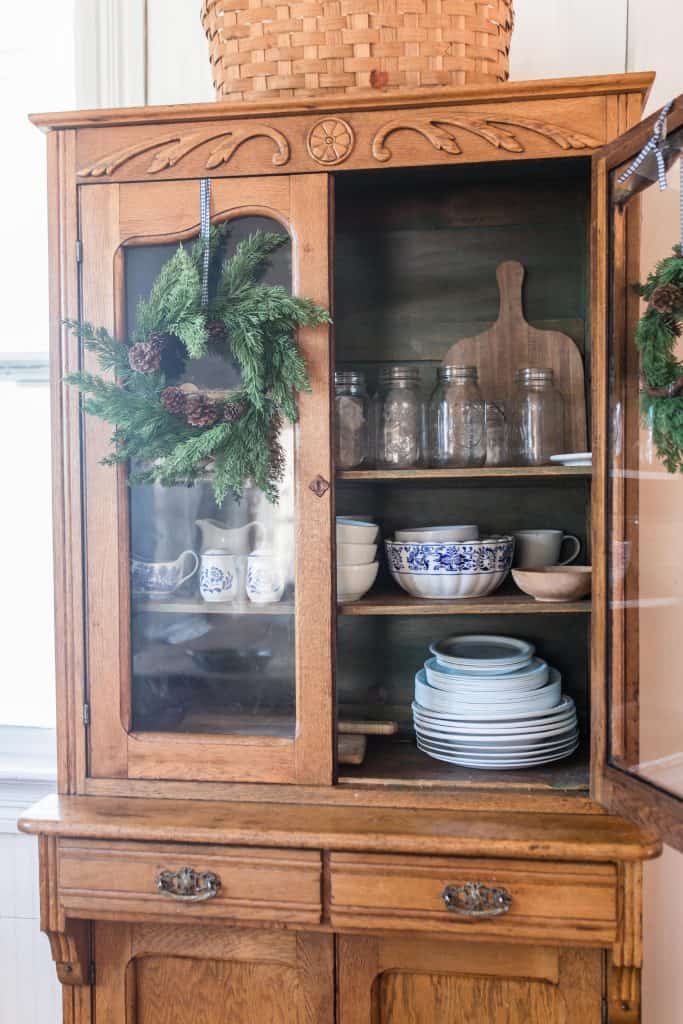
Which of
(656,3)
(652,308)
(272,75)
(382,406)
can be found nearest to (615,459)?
(652,308)

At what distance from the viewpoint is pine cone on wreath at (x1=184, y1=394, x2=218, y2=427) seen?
1.35 metres

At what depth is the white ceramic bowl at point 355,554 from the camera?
1451 mm

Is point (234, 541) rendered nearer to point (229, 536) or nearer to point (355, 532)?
point (229, 536)

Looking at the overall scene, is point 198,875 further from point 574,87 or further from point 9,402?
point 574,87

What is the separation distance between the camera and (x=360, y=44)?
1319 mm

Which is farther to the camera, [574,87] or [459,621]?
[459,621]

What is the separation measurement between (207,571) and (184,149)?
27.2 inches

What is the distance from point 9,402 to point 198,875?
1.17 m

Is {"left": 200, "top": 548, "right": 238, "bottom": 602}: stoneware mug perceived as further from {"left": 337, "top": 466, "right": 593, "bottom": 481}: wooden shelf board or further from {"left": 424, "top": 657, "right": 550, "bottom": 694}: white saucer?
{"left": 424, "top": 657, "right": 550, "bottom": 694}: white saucer

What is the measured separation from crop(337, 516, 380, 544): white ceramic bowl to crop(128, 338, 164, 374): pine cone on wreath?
410mm

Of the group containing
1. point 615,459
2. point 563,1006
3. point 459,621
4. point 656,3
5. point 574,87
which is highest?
point 656,3

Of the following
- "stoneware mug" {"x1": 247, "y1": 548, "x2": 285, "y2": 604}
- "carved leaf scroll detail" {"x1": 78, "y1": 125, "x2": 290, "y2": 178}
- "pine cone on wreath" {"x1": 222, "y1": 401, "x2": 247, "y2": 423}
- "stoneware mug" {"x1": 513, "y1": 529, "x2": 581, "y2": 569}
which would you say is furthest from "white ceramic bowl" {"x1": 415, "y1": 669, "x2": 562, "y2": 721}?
"carved leaf scroll detail" {"x1": 78, "y1": 125, "x2": 290, "y2": 178}

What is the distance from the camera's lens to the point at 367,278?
169 centimetres

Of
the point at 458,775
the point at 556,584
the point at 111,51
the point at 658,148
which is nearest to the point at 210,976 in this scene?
the point at 458,775
